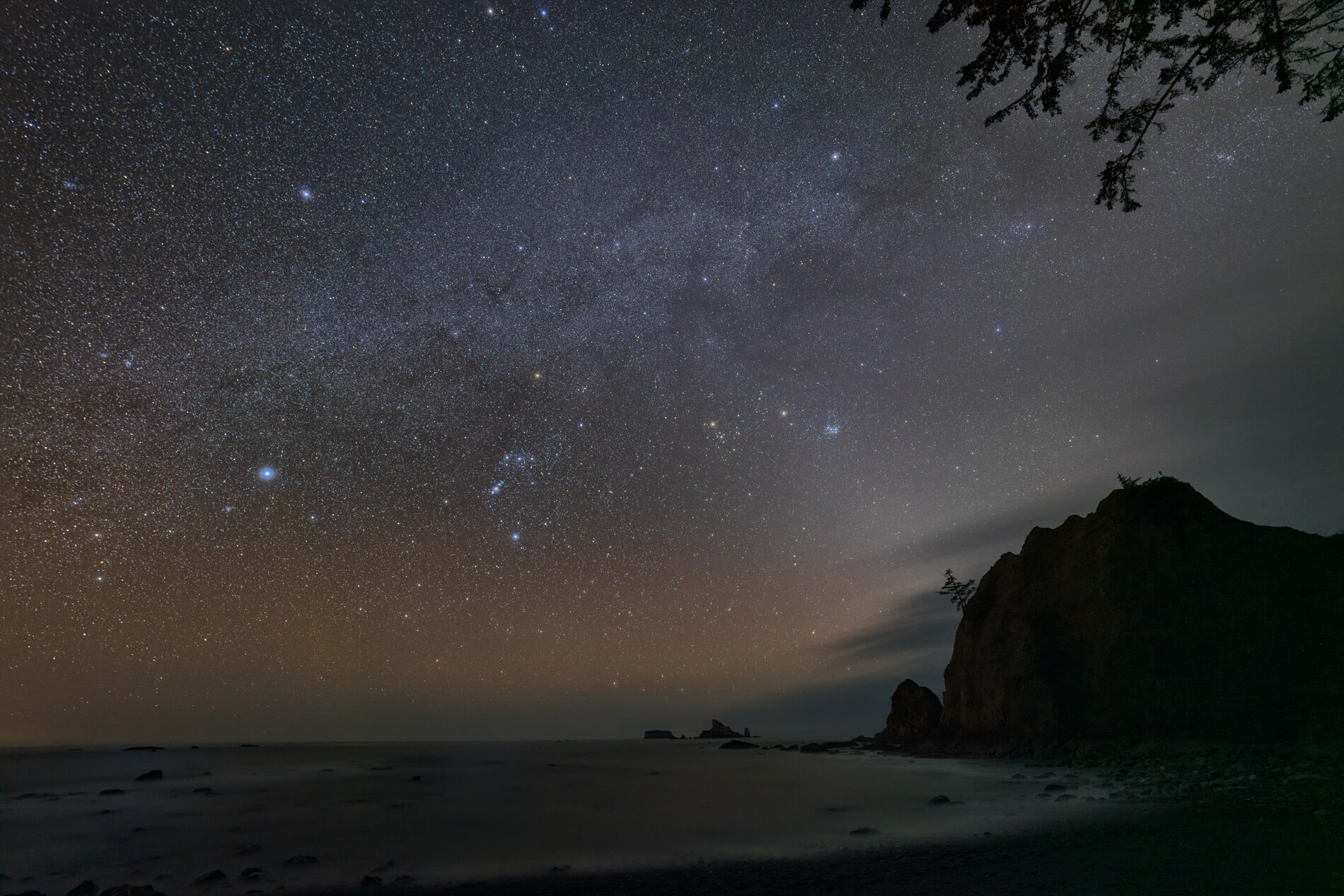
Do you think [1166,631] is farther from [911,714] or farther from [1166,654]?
[911,714]

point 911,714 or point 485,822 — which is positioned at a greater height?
point 485,822

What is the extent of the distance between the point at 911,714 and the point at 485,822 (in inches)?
1692

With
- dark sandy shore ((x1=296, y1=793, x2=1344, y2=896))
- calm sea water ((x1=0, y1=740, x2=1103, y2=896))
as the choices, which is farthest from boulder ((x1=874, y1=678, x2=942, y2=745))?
dark sandy shore ((x1=296, y1=793, x2=1344, y2=896))

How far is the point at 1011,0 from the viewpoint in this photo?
25.4 ft

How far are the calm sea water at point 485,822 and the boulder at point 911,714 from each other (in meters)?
17.7

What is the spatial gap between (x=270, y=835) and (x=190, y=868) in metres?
4.71

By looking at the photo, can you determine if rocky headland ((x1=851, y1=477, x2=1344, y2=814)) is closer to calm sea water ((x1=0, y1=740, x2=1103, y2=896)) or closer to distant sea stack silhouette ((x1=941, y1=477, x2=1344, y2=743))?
distant sea stack silhouette ((x1=941, y1=477, x2=1344, y2=743))


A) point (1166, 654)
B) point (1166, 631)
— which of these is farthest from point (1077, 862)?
point (1166, 631)

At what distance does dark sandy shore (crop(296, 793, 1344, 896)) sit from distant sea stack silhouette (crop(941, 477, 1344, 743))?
15270 millimetres

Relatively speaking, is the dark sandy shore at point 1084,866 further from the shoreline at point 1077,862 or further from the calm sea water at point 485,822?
the calm sea water at point 485,822

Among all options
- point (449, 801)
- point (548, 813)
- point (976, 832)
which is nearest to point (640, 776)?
point (449, 801)

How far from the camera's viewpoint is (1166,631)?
76.9 feet

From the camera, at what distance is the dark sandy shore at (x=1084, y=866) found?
586 centimetres

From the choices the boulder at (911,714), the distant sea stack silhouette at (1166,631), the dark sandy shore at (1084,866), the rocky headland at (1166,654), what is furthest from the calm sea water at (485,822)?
the boulder at (911,714)
